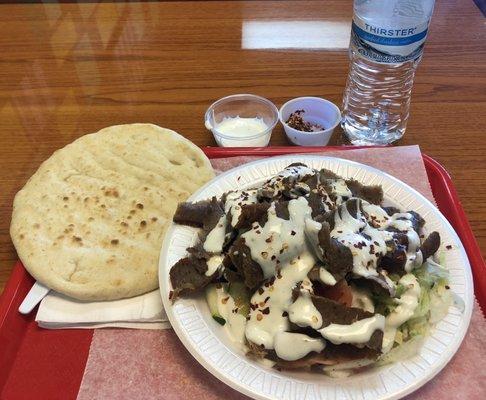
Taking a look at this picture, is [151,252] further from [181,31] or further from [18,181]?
[181,31]

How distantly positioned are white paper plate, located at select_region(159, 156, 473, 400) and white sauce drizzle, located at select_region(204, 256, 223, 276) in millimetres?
87

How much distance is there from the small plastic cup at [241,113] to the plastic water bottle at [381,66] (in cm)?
35

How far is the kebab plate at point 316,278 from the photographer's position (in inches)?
46.8

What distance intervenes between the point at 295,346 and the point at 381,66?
5.10ft

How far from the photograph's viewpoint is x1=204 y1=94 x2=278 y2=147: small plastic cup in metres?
2.05

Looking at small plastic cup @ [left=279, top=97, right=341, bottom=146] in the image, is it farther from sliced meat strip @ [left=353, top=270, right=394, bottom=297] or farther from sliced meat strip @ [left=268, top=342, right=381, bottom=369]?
sliced meat strip @ [left=268, top=342, right=381, bottom=369]

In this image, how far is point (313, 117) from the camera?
2.15 m

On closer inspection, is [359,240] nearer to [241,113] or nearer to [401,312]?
[401,312]

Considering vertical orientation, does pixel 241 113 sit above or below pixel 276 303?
below

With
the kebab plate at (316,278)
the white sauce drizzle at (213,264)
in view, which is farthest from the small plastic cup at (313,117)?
the white sauce drizzle at (213,264)

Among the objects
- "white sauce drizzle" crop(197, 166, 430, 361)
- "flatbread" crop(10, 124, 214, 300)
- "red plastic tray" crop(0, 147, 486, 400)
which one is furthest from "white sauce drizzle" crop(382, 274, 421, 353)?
"flatbread" crop(10, 124, 214, 300)

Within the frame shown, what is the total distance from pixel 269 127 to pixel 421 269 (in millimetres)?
975

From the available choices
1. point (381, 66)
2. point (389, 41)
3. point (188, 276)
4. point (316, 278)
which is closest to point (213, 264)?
point (188, 276)

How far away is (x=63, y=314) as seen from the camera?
146 cm
